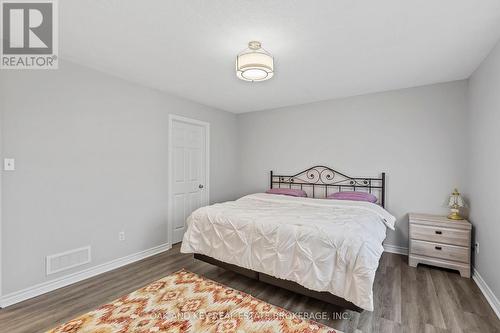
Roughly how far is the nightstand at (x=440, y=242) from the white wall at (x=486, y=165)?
0.37 feet

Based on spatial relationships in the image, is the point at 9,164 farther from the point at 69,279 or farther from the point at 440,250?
the point at 440,250

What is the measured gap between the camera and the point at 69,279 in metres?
2.64

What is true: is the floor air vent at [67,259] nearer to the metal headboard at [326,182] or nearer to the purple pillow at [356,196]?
the metal headboard at [326,182]

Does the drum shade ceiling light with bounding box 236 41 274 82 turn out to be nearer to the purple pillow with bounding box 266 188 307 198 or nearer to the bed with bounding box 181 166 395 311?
the bed with bounding box 181 166 395 311

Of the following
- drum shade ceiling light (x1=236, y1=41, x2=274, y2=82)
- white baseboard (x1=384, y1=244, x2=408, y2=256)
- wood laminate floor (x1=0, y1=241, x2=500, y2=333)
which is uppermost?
drum shade ceiling light (x1=236, y1=41, x2=274, y2=82)

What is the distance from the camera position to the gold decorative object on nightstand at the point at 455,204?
118 inches

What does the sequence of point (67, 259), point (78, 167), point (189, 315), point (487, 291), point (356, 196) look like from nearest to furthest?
point (189, 315)
point (487, 291)
point (67, 259)
point (78, 167)
point (356, 196)

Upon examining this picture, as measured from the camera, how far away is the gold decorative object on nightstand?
118 inches

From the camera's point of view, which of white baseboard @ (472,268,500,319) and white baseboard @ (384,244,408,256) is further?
white baseboard @ (384,244,408,256)

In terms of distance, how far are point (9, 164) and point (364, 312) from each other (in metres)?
3.54

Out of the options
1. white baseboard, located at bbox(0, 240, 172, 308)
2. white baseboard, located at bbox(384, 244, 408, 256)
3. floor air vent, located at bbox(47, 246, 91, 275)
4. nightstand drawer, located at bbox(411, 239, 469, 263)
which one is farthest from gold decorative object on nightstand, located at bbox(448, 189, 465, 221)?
floor air vent, located at bbox(47, 246, 91, 275)

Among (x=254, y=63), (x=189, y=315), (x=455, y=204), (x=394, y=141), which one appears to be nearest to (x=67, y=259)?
(x=189, y=315)

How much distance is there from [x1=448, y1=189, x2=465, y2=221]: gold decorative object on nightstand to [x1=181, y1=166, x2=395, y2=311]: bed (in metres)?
0.87

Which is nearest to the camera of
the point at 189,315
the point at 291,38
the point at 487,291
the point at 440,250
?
the point at 189,315
